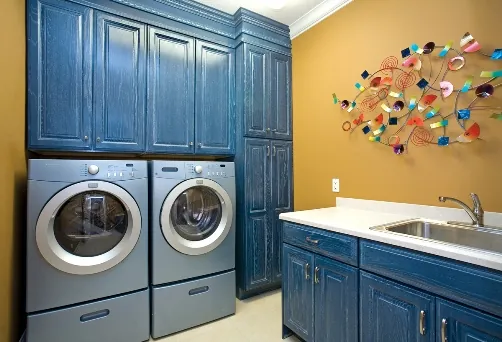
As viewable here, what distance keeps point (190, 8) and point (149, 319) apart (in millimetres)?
2454

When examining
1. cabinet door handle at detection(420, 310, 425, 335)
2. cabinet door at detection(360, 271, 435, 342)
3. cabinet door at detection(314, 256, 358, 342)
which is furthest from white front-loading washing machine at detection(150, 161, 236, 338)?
cabinet door handle at detection(420, 310, 425, 335)

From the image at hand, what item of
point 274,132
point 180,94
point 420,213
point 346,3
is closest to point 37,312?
point 180,94

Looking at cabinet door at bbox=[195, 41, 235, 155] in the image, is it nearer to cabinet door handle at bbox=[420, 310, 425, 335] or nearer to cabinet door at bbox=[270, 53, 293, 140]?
cabinet door at bbox=[270, 53, 293, 140]

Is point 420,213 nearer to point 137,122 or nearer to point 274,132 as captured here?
point 274,132

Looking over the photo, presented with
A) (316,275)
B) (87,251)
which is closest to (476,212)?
(316,275)

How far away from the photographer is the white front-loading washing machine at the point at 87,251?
1.40m

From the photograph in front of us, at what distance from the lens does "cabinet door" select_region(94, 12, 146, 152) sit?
1737 mm

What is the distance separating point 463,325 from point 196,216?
1.66 meters

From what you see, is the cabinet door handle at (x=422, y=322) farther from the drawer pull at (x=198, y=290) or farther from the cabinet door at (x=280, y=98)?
the cabinet door at (x=280, y=98)

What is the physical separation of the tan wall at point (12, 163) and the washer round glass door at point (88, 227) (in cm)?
18

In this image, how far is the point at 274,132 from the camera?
2420mm

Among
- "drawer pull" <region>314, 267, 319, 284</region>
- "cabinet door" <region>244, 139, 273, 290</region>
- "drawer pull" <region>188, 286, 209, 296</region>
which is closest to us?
"drawer pull" <region>314, 267, 319, 284</region>

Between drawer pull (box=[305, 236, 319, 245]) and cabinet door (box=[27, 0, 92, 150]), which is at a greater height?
cabinet door (box=[27, 0, 92, 150])

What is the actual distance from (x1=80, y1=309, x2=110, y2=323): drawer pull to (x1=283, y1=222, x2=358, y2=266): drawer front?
1.25 meters
